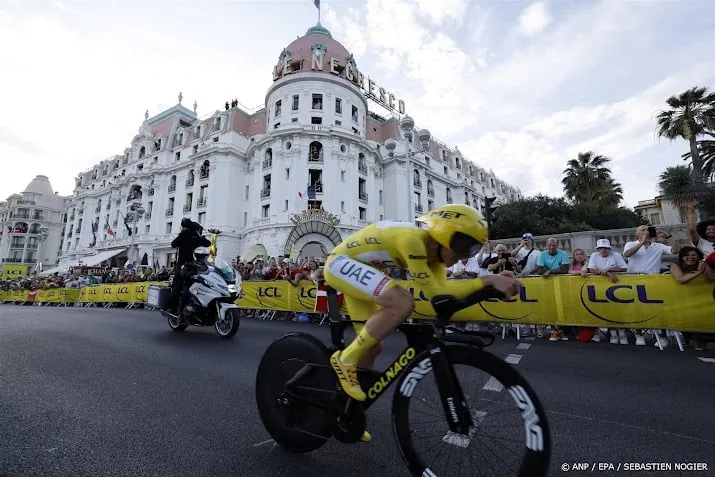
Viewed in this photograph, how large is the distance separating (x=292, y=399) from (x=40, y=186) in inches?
4795

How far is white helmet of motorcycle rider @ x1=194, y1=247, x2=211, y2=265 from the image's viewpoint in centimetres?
721

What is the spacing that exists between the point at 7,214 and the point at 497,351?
123864 mm

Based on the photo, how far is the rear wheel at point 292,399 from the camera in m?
2.16

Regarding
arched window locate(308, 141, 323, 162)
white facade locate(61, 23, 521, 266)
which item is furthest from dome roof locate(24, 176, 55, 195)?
arched window locate(308, 141, 323, 162)

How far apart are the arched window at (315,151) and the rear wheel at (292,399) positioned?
3133 cm

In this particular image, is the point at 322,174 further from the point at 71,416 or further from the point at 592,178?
the point at 71,416

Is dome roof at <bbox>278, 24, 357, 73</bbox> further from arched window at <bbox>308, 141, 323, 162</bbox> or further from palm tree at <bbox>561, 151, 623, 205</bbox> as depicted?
palm tree at <bbox>561, 151, 623, 205</bbox>

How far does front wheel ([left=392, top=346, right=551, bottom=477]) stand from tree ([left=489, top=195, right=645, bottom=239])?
101 ft

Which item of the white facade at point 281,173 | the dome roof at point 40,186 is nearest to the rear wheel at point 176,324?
the white facade at point 281,173

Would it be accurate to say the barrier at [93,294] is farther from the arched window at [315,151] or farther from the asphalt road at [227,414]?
the arched window at [315,151]

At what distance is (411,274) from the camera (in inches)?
78.1

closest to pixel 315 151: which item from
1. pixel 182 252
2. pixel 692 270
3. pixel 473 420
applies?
pixel 182 252

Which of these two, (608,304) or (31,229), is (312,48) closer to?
(608,304)

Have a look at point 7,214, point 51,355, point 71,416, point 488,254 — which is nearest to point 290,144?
point 488,254
